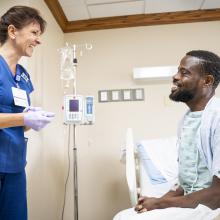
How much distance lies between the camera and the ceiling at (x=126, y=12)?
2.24m

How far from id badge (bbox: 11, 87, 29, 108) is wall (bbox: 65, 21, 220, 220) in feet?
4.04

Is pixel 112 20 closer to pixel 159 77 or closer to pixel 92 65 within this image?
pixel 92 65

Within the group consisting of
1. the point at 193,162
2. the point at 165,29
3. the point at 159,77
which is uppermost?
the point at 165,29

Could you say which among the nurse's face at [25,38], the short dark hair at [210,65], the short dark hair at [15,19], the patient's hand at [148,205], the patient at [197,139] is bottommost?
the patient's hand at [148,205]

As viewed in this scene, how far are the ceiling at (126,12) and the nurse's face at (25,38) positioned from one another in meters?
0.97

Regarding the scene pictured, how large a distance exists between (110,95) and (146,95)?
1.14 feet

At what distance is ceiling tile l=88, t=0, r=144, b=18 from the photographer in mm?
2258

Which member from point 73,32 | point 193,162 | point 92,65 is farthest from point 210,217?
point 73,32

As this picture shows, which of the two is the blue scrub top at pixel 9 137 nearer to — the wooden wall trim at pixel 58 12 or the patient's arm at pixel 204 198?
the patient's arm at pixel 204 198

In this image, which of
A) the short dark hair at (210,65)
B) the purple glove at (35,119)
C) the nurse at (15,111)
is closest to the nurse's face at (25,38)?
the nurse at (15,111)

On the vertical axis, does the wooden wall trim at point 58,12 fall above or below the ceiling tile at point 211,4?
below

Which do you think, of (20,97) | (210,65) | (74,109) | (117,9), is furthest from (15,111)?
(117,9)

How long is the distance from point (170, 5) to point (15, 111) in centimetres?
176

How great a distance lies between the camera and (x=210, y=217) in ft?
3.08
